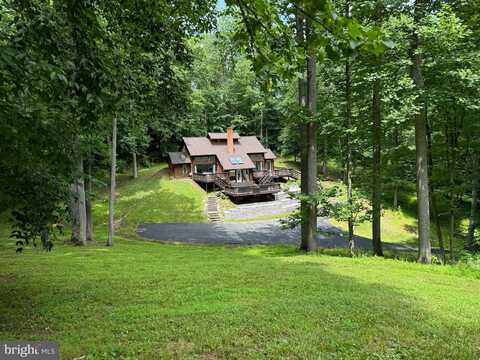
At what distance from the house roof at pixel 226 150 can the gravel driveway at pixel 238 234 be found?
1121cm

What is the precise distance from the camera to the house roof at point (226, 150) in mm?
32656

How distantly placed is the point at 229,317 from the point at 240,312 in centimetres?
23

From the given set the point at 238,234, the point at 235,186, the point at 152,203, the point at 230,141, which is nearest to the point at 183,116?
the point at 238,234

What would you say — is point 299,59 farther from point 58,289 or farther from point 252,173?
point 252,173

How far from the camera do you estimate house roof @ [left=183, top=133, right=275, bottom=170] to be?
32656mm

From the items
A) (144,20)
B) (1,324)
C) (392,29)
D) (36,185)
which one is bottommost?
(1,324)

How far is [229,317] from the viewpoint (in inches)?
162

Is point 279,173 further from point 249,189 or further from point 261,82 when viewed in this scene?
point 261,82

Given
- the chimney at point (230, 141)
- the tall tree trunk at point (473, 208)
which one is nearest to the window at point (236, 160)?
the chimney at point (230, 141)

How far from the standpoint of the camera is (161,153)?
137 feet

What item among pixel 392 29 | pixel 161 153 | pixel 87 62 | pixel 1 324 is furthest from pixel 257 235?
pixel 161 153

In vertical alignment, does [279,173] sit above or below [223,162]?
below

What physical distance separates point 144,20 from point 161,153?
38.8m

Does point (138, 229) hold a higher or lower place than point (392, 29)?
lower
